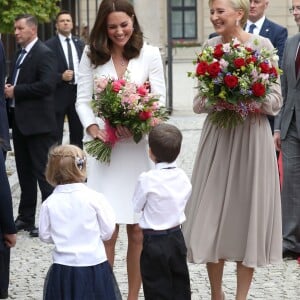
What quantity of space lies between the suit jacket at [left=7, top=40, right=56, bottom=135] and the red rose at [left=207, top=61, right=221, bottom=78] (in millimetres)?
3829

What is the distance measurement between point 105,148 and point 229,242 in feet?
3.30

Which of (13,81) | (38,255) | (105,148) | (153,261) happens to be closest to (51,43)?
(13,81)

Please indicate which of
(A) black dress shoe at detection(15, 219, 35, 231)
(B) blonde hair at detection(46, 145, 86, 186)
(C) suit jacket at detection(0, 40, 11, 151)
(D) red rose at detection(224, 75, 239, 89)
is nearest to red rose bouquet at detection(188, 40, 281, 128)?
(D) red rose at detection(224, 75, 239, 89)

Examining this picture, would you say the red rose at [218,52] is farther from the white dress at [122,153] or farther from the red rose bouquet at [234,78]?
the white dress at [122,153]

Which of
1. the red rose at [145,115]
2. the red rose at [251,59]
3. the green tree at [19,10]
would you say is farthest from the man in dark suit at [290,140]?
the green tree at [19,10]

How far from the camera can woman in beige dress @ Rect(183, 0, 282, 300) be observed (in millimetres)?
7242

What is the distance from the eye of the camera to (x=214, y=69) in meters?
7.04

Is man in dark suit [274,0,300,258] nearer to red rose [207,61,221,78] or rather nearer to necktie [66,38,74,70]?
red rose [207,61,221,78]

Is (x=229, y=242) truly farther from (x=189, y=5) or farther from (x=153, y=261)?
(x=189, y=5)

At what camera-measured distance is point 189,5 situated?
1825 inches

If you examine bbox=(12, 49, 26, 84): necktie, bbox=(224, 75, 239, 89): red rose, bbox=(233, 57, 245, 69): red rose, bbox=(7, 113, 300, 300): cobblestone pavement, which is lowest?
bbox=(7, 113, 300, 300): cobblestone pavement

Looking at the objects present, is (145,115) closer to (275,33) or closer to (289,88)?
(289,88)

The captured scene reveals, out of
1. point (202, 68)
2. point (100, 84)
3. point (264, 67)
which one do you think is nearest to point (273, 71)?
point (264, 67)

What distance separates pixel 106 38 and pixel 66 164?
58.7 inches
